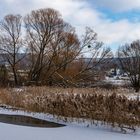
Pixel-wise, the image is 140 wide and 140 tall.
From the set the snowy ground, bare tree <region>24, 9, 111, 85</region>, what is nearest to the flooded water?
the snowy ground

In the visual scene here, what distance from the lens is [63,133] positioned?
799cm

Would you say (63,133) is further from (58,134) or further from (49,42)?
(49,42)

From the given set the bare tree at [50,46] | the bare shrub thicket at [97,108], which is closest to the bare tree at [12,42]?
the bare tree at [50,46]

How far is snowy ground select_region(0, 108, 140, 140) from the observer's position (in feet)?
24.4

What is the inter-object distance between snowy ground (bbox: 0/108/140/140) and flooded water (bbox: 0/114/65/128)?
55 cm


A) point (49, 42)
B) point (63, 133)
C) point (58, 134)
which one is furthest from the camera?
point (49, 42)

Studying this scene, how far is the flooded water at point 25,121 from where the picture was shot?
937cm

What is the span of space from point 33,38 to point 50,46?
7.08 ft

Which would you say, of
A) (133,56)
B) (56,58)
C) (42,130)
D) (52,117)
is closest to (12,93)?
(52,117)

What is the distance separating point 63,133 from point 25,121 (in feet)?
7.89

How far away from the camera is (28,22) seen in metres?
39.2

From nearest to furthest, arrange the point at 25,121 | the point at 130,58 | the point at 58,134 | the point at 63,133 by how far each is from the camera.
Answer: the point at 58,134 → the point at 63,133 → the point at 25,121 → the point at 130,58

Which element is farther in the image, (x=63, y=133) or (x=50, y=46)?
(x=50, y=46)

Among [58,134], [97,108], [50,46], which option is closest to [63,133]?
[58,134]
